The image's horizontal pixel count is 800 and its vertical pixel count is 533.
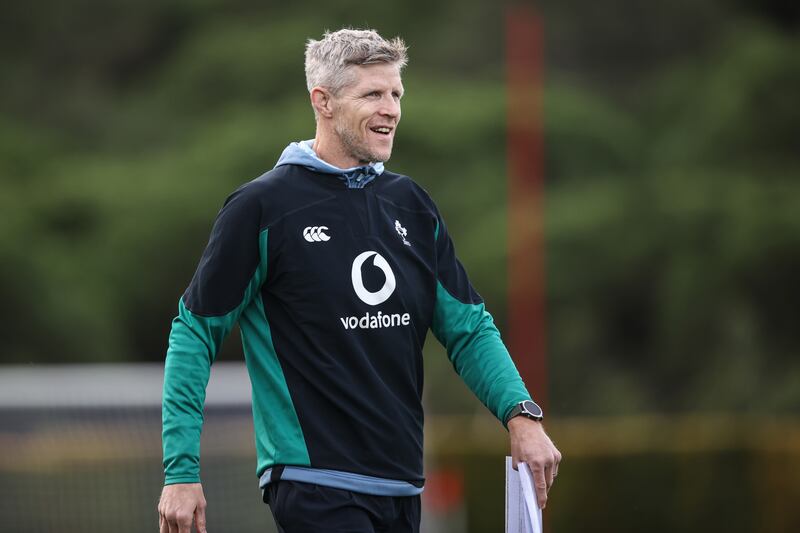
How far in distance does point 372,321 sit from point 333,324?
0.10 meters

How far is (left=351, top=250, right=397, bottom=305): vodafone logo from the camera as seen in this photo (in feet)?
12.3

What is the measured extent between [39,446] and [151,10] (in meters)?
18.1

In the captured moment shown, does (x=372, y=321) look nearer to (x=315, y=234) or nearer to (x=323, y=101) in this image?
(x=315, y=234)

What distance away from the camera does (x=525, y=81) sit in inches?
786

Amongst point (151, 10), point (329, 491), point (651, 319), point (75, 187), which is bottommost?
point (329, 491)

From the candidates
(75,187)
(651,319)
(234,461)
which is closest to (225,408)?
(234,461)

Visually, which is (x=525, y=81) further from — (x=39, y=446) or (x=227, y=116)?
(x=39, y=446)

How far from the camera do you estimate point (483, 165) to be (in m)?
22.9

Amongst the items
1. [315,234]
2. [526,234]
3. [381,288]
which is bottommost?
[381,288]

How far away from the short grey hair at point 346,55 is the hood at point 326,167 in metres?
0.18

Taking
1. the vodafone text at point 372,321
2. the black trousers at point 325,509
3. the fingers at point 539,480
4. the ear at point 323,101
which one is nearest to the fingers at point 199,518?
the black trousers at point 325,509

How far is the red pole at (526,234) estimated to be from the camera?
16.7 meters

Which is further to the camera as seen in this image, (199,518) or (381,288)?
(381,288)

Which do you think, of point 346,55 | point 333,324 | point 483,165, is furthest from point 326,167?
point 483,165
